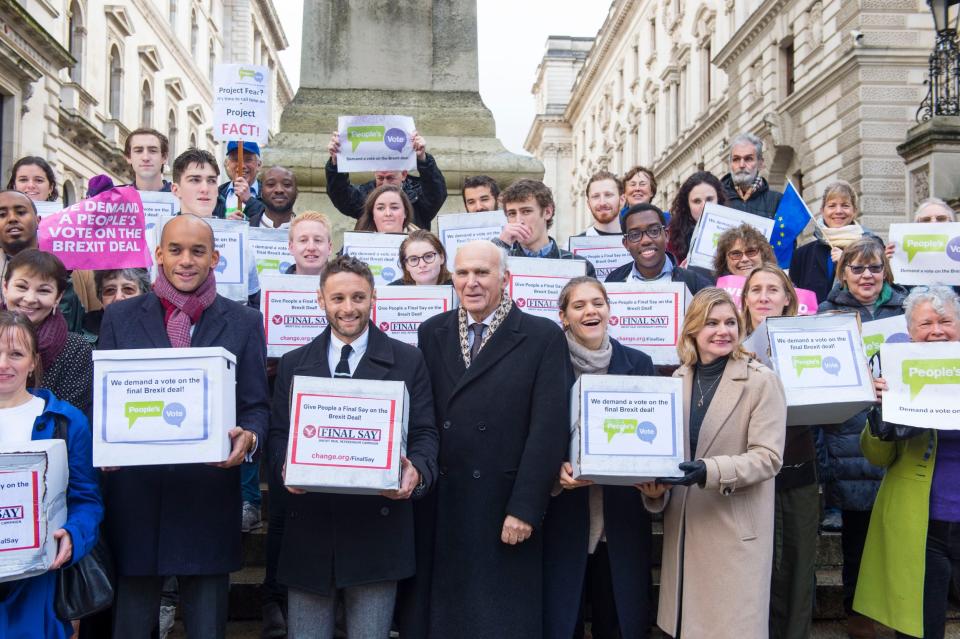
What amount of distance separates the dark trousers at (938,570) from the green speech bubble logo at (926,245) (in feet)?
7.15

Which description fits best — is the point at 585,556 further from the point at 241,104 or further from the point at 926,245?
the point at 241,104

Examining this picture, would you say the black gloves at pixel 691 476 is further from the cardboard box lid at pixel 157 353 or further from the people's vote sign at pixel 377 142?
the people's vote sign at pixel 377 142

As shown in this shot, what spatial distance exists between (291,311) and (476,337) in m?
1.37

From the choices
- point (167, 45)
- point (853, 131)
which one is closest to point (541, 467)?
point (853, 131)

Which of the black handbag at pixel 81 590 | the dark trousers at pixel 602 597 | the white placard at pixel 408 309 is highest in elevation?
the white placard at pixel 408 309

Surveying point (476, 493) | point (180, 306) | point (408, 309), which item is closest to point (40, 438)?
point (180, 306)

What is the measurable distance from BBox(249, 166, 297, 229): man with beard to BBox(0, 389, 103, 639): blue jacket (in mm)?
3158

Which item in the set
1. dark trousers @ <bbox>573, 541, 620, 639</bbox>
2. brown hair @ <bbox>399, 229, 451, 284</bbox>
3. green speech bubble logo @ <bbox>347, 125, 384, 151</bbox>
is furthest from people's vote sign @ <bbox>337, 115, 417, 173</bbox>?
dark trousers @ <bbox>573, 541, 620, 639</bbox>

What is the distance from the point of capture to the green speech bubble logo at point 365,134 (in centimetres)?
629

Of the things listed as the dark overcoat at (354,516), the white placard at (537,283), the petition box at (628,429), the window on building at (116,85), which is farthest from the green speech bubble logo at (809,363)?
the window on building at (116,85)

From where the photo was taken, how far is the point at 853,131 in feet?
68.9

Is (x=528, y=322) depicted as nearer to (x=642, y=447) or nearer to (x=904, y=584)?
(x=642, y=447)

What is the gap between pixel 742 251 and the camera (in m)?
5.55

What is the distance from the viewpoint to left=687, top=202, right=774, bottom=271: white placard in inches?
240
